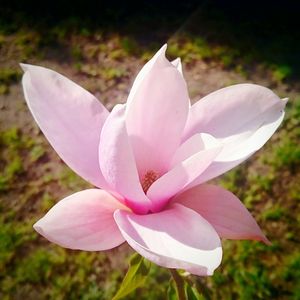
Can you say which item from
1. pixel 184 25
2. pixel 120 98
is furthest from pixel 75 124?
pixel 184 25

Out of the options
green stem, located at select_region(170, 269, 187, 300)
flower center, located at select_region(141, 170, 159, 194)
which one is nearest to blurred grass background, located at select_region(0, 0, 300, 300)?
green stem, located at select_region(170, 269, 187, 300)

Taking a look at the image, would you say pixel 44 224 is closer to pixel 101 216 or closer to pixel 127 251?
pixel 101 216

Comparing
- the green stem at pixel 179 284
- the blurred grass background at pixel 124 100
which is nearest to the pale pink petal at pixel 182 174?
the green stem at pixel 179 284

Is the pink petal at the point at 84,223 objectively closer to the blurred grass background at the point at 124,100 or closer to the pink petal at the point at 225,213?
the pink petal at the point at 225,213

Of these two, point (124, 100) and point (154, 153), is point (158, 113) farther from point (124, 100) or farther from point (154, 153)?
point (124, 100)

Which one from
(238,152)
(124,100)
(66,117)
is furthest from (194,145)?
(124,100)

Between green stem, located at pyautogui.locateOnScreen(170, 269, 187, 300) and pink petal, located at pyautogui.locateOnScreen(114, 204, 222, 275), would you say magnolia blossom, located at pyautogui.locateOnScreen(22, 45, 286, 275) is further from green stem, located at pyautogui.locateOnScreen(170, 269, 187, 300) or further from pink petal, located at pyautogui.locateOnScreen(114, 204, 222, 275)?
green stem, located at pyautogui.locateOnScreen(170, 269, 187, 300)
